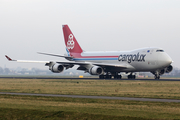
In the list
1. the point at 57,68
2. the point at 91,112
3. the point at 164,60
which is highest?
the point at 164,60

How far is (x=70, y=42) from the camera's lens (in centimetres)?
7512

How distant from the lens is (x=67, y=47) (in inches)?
2977

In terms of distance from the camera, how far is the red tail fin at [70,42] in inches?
2921

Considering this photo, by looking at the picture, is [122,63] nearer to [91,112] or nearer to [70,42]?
[70,42]

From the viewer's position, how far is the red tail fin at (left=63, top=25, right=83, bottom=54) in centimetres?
7419

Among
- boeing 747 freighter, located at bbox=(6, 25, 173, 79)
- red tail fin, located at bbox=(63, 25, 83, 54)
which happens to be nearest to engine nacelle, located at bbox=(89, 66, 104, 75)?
boeing 747 freighter, located at bbox=(6, 25, 173, 79)

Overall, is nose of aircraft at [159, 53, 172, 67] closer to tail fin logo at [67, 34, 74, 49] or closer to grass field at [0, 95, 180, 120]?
tail fin logo at [67, 34, 74, 49]

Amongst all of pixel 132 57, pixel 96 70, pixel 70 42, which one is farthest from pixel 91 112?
pixel 70 42

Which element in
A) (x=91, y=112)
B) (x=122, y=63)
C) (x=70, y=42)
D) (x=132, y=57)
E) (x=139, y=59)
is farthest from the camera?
(x=70, y=42)

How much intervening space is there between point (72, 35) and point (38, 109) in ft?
185

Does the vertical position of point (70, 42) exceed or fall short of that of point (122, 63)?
it exceeds it

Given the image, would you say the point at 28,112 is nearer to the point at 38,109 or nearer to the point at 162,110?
the point at 38,109

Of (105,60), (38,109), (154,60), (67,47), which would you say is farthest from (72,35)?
(38,109)

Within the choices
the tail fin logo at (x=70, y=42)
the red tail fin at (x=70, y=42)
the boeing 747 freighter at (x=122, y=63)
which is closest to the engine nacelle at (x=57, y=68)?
the boeing 747 freighter at (x=122, y=63)
